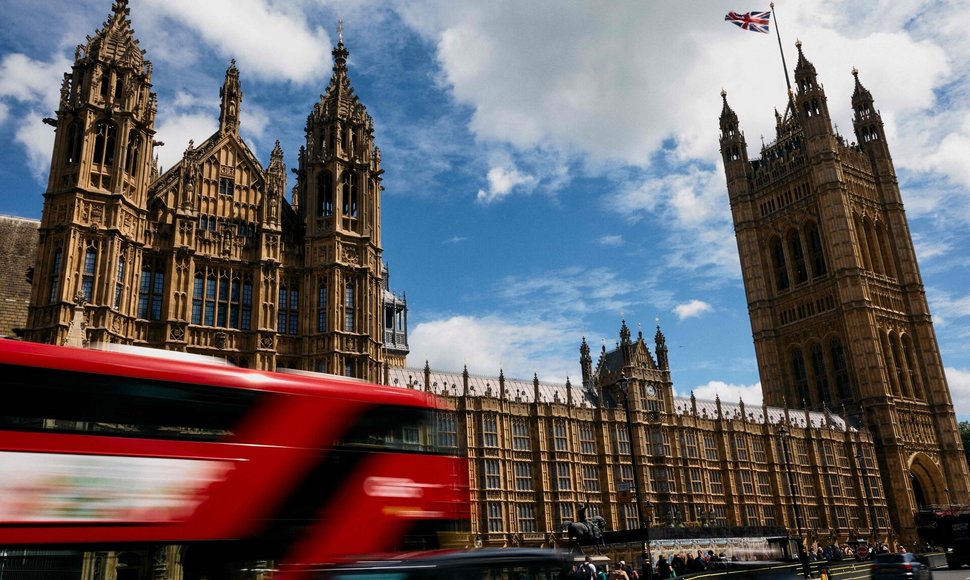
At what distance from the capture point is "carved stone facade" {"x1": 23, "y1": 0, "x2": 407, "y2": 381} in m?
32.2

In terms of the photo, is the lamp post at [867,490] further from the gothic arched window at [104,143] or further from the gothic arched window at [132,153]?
the gothic arched window at [104,143]

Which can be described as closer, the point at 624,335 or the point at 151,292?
the point at 151,292

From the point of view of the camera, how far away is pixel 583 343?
7331 centimetres

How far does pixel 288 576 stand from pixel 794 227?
99.0 m

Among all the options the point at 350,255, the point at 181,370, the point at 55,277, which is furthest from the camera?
the point at 350,255

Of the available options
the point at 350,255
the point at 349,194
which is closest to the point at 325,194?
the point at 349,194

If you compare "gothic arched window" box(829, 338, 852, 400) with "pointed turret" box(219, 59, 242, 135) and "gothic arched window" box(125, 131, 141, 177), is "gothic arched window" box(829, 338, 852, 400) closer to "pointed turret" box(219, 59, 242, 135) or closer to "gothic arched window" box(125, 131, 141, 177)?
"pointed turret" box(219, 59, 242, 135)

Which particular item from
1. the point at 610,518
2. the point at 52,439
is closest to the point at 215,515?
the point at 52,439

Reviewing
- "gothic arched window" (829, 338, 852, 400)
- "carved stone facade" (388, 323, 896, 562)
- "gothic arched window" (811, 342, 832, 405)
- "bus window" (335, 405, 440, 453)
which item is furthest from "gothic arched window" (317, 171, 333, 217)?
"gothic arched window" (811, 342, 832, 405)

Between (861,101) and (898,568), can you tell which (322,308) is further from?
(861,101)

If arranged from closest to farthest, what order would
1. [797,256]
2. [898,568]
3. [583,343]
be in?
[898,568], [583,343], [797,256]

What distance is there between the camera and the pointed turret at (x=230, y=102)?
39344 mm

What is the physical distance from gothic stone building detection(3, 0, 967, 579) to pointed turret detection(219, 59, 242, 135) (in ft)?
0.36

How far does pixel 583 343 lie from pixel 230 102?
44099mm
